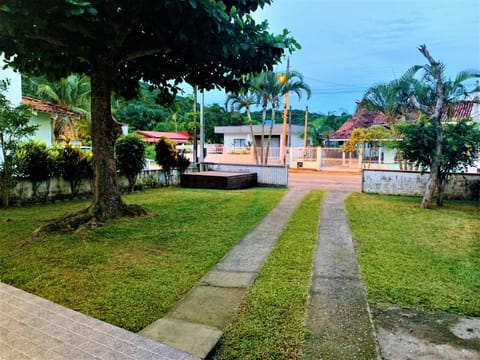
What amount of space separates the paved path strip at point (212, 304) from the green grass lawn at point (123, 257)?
0.44ft

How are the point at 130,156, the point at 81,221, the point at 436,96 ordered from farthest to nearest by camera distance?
the point at 130,156, the point at 436,96, the point at 81,221

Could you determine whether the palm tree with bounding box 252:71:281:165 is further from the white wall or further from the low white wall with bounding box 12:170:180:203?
the white wall

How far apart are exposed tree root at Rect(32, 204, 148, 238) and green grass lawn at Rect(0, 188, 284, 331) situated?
0.70 feet

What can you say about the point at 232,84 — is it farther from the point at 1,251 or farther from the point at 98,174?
the point at 1,251

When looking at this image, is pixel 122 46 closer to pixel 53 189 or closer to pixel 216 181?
pixel 53 189

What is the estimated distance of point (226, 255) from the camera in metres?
4.71

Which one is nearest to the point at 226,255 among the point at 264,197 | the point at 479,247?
the point at 479,247

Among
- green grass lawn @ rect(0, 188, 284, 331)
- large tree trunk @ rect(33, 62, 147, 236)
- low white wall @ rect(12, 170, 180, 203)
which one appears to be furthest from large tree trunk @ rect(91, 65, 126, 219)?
low white wall @ rect(12, 170, 180, 203)

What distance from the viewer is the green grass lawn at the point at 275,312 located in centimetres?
241

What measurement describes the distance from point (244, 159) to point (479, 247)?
18989 mm

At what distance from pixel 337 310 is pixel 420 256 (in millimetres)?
2387

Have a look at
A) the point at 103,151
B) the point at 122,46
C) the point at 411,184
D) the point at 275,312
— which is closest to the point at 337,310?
the point at 275,312

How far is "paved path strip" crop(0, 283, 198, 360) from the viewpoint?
230 cm

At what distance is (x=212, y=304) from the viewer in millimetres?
3154
